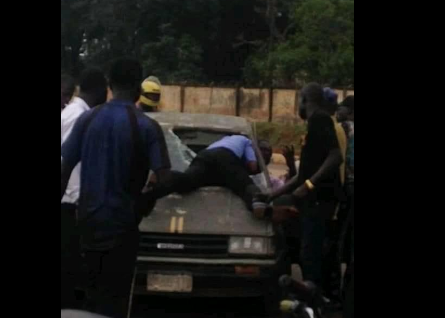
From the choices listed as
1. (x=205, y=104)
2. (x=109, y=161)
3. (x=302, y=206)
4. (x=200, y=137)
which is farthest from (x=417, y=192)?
(x=205, y=104)

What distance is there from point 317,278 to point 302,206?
0.57 metres

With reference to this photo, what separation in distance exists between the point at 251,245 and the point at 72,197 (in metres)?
1.45

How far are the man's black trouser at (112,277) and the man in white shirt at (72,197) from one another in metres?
0.63

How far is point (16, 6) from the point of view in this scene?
146 inches

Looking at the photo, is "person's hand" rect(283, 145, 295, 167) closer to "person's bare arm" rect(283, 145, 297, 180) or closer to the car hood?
"person's bare arm" rect(283, 145, 297, 180)

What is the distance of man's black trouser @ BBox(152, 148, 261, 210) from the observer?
6.84 m

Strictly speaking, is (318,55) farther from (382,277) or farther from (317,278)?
(382,277)

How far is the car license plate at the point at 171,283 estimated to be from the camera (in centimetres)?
634

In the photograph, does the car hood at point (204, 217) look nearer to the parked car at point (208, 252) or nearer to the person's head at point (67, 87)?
the parked car at point (208, 252)

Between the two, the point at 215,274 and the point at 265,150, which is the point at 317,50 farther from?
the point at 215,274

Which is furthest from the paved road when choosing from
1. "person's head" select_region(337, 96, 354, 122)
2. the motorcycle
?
the motorcycle

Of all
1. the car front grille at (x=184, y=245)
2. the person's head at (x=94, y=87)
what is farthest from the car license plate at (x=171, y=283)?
the person's head at (x=94, y=87)

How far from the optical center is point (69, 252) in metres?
5.71

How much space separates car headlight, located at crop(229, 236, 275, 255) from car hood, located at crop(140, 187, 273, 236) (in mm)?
41
